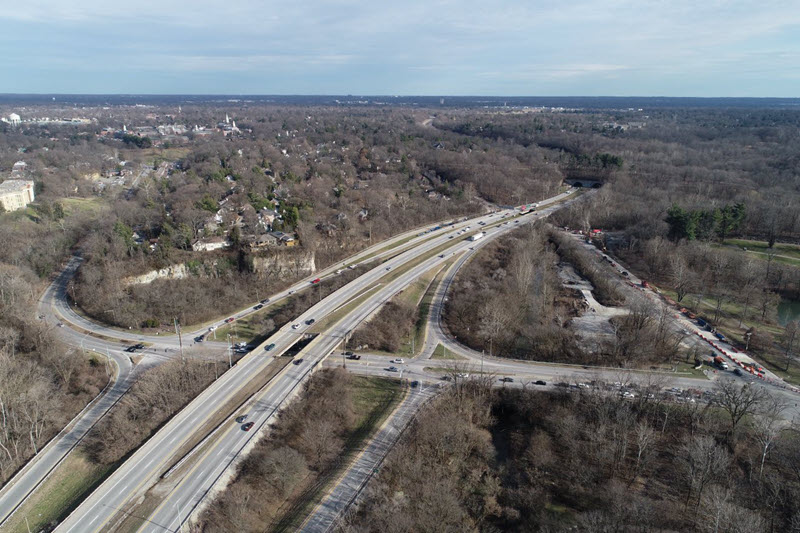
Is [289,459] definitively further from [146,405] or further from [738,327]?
[738,327]

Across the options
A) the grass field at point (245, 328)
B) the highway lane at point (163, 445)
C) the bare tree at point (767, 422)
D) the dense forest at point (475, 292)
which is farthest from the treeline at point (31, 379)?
the bare tree at point (767, 422)

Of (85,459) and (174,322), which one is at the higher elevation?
(174,322)

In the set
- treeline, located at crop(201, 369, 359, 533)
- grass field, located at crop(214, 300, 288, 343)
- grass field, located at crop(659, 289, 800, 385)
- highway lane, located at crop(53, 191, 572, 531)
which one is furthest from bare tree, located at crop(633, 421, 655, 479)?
grass field, located at crop(214, 300, 288, 343)

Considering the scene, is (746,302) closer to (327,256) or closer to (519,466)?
(519,466)

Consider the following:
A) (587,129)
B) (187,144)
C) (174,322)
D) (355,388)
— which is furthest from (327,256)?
(587,129)

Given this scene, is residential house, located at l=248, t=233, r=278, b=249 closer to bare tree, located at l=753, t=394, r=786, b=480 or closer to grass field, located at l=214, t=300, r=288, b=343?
grass field, located at l=214, t=300, r=288, b=343

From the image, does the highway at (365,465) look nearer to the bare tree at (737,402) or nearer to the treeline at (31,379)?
the treeline at (31,379)

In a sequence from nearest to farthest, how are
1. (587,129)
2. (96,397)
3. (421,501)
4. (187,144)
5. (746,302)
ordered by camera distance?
(421,501), (96,397), (746,302), (187,144), (587,129)

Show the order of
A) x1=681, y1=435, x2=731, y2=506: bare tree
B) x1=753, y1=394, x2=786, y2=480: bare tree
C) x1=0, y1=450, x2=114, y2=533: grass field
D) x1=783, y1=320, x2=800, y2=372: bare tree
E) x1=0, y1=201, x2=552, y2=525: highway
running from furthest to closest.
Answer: x1=783, y1=320, x2=800, y2=372: bare tree → x1=0, y1=201, x2=552, y2=525: highway → x1=753, y1=394, x2=786, y2=480: bare tree → x1=681, y1=435, x2=731, y2=506: bare tree → x1=0, y1=450, x2=114, y2=533: grass field
